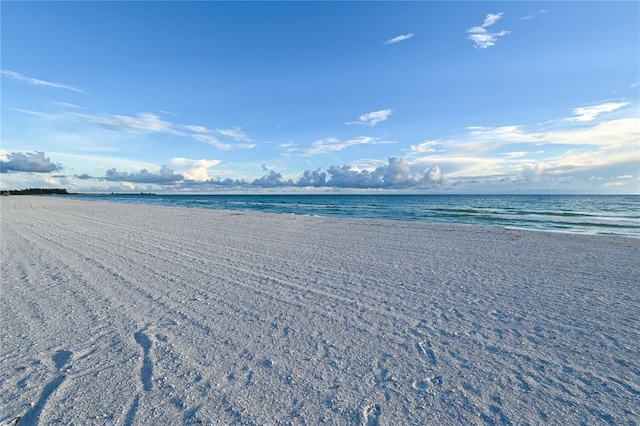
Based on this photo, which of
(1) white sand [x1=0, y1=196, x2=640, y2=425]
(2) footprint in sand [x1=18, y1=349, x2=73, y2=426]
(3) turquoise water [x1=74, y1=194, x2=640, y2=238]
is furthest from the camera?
(3) turquoise water [x1=74, y1=194, x2=640, y2=238]

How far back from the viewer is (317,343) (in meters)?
4.06

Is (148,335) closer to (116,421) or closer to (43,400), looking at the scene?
(43,400)

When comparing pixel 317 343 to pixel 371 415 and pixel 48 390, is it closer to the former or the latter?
pixel 371 415

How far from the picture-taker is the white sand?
293cm

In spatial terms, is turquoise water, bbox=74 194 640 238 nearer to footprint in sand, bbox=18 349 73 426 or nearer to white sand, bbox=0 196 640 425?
white sand, bbox=0 196 640 425

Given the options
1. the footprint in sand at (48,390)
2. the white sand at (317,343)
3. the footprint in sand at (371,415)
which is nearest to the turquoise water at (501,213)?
the white sand at (317,343)

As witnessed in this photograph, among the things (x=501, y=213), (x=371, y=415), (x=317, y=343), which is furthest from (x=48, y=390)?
(x=501, y=213)

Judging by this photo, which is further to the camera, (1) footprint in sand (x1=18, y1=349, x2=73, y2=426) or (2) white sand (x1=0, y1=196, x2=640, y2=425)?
(2) white sand (x1=0, y1=196, x2=640, y2=425)

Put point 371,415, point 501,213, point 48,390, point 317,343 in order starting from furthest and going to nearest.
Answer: point 501,213 → point 317,343 → point 48,390 → point 371,415

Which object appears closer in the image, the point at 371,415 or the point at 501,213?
the point at 371,415

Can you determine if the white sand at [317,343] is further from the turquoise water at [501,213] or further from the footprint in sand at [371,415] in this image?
the turquoise water at [501,213]

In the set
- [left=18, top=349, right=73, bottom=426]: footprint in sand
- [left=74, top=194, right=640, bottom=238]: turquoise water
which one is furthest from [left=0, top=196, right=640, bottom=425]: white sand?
[left=74, top=194, right=640, bottom=238]: turquoise water

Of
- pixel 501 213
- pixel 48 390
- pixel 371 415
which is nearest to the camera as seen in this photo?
pixel 371 415

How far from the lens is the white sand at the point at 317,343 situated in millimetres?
2926
